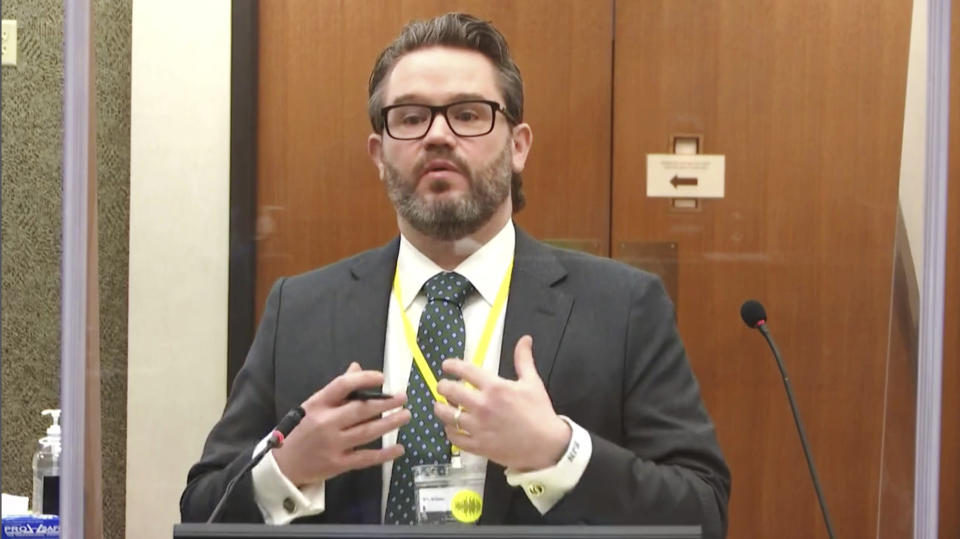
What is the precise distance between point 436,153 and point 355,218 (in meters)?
0.16

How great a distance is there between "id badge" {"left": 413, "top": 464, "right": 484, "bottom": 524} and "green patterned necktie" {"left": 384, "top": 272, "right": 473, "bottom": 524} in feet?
0.04

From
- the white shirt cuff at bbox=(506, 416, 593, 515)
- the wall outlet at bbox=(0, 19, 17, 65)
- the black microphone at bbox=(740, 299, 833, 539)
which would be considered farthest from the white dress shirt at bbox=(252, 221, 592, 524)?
the wall outlet at bbox=(0, 19, 17, 65)

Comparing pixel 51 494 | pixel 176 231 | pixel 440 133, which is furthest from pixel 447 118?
pixel 51 494

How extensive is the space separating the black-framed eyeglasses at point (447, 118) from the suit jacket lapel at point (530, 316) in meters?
0.14

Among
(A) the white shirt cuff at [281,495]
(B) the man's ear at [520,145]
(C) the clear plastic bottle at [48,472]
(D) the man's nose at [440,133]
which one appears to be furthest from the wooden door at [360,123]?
(C) the clear plastic bottle at [48,472]

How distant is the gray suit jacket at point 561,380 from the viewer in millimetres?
1053

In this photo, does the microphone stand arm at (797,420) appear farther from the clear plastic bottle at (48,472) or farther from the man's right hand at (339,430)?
the clear plastic bottle at (48,472)

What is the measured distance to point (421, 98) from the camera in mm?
1101

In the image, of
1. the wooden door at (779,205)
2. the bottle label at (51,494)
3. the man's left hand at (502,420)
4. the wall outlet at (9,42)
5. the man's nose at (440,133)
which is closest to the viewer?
the man's left hand at (502,420)

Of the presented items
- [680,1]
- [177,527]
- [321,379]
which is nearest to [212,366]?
[321,379]

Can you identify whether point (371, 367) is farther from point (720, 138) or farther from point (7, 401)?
point (7, 401)

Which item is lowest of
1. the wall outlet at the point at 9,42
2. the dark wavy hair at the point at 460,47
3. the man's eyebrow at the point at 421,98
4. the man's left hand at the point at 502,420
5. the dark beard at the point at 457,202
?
the man's left hand at the point at 502,420

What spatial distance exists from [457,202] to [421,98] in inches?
4.7

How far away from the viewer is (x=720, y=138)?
1210 mm
